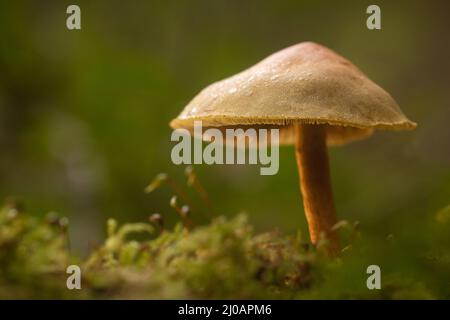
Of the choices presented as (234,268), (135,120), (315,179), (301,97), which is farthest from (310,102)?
(135,120)

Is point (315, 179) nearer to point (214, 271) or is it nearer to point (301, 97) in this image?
point (301, 97)

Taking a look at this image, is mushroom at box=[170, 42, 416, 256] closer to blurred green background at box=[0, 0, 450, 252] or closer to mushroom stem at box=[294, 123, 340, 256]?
mushroom stem at box=[294, 123, 340, 256]

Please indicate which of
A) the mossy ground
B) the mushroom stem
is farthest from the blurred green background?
the mossy ground

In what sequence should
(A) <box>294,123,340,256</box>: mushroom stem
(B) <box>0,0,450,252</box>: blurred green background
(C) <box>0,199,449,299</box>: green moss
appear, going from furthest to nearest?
(B) <box>0,0,450,252</box>: blurred green background
(A) <box>294,123,340,256</box>: mushroom stem
(C) <box>0,199,449,299</box>: green moss

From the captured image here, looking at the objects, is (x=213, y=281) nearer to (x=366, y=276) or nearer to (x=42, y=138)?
(x=366, y=276)

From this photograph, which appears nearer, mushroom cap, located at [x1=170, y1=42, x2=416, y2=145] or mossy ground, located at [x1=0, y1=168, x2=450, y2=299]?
mossy ground, located at [x1=0, y1=168, x2=450, y2=299]
